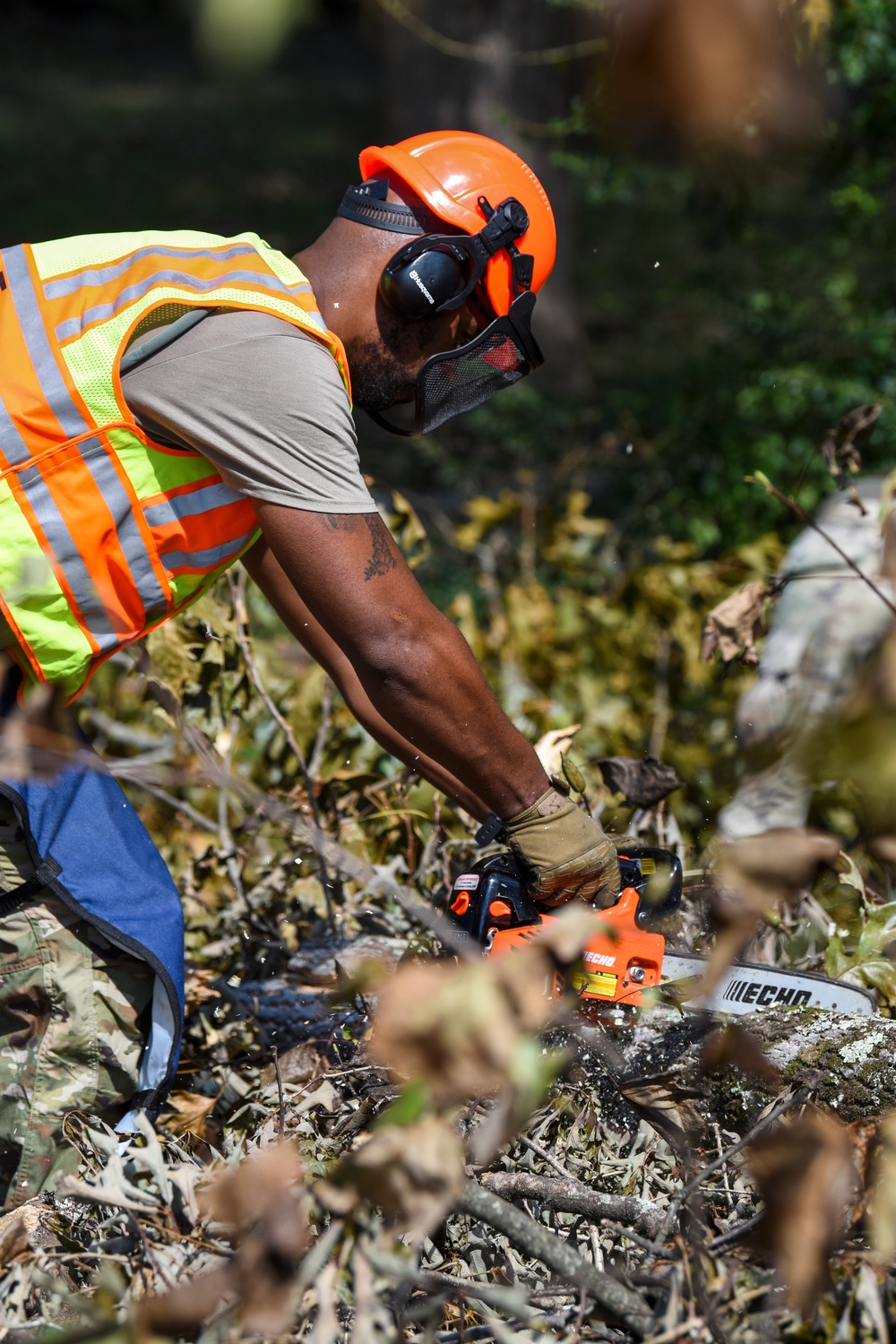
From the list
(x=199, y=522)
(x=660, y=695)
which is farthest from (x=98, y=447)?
(x=660, y=695)

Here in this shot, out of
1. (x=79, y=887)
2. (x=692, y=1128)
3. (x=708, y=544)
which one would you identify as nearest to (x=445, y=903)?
(x=79, y=887)

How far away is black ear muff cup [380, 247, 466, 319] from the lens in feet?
7.11

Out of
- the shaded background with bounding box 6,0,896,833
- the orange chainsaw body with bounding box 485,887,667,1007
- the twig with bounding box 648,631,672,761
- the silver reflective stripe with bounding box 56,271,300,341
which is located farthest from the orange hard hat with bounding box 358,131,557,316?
the twig with bounding box 648,631,672,761

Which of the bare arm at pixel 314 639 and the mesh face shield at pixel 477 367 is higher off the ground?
the mesh face shield at pixel 477 367

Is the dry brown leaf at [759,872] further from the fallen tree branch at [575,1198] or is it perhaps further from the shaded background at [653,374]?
the fallen tree branch at [575,1198]

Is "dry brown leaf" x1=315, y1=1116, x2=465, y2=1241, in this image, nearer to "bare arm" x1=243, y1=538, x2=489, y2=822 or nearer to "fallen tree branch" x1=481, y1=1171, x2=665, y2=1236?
"fallen tree branch" x1=481, y1=1171, x2=665, y2=1236

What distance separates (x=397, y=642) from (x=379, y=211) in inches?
35.7

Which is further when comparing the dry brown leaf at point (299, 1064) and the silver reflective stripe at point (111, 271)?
the dry brown leaf at point (299, 1064)

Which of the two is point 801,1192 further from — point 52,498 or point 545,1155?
point 52,498

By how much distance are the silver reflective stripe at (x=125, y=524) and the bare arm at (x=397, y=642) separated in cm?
27

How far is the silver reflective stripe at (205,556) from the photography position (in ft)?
7.23

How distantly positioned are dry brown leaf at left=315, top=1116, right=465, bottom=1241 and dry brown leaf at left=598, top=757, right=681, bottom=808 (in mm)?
1734

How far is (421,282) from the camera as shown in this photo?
217 cm

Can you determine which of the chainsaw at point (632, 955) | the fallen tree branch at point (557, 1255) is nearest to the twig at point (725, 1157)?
the fallen tree branch at point (557, 1255)
